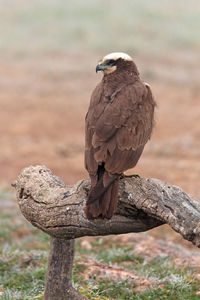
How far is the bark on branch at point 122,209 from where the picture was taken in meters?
3.81

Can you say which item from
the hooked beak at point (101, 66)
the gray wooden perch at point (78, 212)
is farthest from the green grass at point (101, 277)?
the hooked beak at point (101, 66)

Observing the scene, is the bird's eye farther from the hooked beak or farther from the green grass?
the green grass

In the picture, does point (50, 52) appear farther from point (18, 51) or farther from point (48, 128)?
point (48, 128)

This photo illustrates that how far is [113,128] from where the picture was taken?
165 inches

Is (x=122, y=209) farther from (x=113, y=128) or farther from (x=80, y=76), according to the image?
(x=80, y=76)

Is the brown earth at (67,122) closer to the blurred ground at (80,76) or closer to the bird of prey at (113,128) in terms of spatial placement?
the blurred ground at (80,76)

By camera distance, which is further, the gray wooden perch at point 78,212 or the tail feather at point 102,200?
the gray wooden perch at point 78,212

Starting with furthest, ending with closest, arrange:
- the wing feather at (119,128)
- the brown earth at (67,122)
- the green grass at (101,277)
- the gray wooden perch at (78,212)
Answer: the brown earth at (67,122), the green grass at (101,277), the wing feather at (119,128), the gray wooden perch at (78,212)

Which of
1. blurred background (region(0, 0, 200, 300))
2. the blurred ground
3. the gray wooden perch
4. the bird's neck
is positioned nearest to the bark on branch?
the gray wooden perch

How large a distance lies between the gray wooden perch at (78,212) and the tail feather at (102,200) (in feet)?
0.70

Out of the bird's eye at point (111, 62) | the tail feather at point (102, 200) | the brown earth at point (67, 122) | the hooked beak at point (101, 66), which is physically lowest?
the tail feather at point (102, 200)

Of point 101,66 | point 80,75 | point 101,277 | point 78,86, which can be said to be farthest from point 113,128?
point 80,75

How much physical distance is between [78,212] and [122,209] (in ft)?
0.98

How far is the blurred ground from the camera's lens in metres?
13.6
